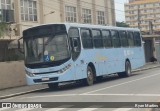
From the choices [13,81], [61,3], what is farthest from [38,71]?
[61,3]

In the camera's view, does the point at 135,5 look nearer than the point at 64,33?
No

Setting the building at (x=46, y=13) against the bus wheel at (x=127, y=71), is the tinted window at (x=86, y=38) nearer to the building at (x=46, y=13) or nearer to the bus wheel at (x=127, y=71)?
the bus wheel at (x=127, y=71)

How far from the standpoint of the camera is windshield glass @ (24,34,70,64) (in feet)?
64.6

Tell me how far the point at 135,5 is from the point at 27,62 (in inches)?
5925

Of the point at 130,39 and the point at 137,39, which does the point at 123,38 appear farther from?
the point at 137,39

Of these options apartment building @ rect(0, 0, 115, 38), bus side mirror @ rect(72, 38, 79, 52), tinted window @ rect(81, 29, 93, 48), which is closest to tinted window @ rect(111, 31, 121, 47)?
tinted window @ rect(81, 29, 93, 48)

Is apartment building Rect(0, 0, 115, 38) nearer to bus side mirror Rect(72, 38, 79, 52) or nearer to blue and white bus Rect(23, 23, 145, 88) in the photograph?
blue and white bus Rect(23, 23, 145, 88)

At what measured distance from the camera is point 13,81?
25531 mm

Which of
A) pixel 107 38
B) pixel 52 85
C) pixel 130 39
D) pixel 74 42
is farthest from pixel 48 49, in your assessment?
pixel 130 39

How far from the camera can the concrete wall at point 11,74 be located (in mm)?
24664

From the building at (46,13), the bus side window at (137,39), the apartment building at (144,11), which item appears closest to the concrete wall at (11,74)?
the building at (46,13)

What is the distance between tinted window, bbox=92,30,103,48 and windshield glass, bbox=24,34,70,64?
3.46 metres

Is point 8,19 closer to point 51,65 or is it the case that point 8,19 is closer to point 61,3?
point 61,3

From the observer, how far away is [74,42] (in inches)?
800
